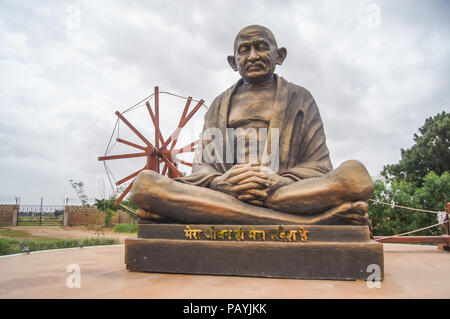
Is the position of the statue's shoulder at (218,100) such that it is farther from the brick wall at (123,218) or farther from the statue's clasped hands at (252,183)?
the brick wall at (123,218)

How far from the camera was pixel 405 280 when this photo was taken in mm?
2822

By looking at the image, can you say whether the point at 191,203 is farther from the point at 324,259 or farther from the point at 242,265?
the point at 324,259

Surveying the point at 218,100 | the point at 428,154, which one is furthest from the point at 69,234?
the point at 428,154

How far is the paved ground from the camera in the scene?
2.31 meters

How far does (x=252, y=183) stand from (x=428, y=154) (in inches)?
665

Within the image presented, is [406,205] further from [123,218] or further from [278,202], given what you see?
[123,218]

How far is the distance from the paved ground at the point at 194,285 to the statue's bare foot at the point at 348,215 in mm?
559

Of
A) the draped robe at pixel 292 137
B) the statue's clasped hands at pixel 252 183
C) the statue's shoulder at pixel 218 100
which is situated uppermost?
the statue's shoulder at pixel 218 100

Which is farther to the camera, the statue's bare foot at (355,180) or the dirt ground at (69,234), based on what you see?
the dirt ground at (69,234)

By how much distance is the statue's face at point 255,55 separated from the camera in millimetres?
4215

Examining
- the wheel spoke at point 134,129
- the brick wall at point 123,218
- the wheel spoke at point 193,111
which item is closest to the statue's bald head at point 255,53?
the wheel spoke at point 134,129

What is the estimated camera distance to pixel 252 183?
3318 millimetres
